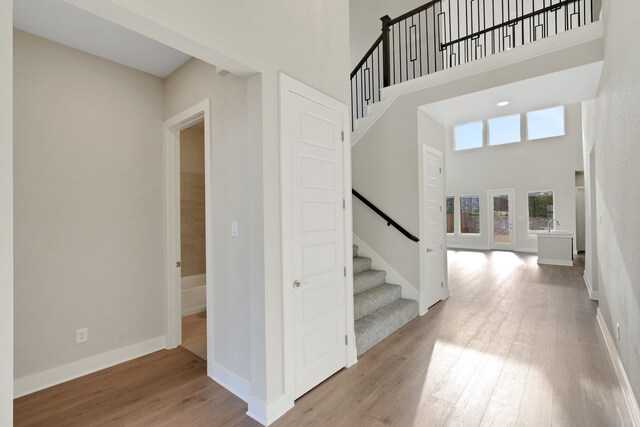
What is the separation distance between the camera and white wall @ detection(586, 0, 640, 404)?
1.85 m

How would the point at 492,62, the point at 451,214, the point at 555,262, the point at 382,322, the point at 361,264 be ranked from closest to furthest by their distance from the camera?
the point at 382,322 → the point at 492,62 → the point at 361,264 → the point at 555,262 → the point at 451,214

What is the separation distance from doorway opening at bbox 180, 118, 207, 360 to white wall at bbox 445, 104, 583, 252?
32.3ft

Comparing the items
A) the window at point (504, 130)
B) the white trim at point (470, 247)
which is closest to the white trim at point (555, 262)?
the white trim at point (470, 247)

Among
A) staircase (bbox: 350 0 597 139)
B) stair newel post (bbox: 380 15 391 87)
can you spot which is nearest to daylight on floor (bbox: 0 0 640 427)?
stair newel post (bbox: 380 15 391 87)

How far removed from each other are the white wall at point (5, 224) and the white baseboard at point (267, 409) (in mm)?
1307

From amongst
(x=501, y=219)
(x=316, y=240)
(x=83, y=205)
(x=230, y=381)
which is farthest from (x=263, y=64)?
(x=501, y=219)

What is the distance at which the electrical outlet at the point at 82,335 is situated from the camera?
8.82 feet

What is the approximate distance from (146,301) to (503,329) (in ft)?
12.9

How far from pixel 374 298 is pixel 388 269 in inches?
28.9

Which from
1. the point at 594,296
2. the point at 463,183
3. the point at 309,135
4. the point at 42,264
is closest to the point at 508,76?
the point at 309,135

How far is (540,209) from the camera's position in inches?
396

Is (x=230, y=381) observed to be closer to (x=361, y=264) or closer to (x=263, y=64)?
(x=361, y=264)

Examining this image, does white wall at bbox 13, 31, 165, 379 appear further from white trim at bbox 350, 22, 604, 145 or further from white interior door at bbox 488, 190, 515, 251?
white interior door at bbox 488, 190, 515, 251

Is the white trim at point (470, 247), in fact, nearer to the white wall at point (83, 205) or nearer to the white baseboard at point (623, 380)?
the white baseboard at point (623, 380)
